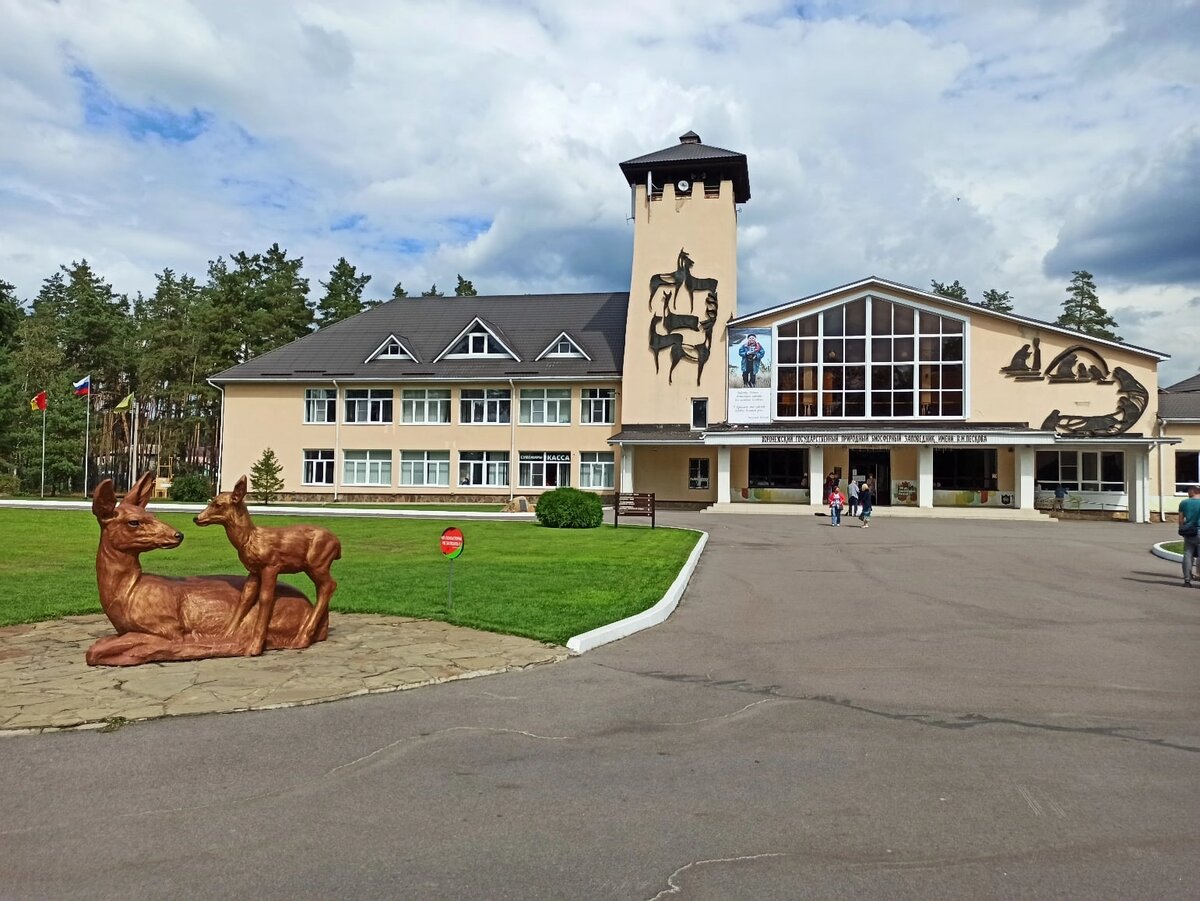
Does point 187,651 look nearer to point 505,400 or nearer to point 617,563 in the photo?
point 617,563

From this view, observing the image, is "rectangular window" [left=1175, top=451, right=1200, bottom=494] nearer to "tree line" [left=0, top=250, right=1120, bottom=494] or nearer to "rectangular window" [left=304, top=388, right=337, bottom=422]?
"tree line" [left=0, top=250, right=1120, bottom=494]

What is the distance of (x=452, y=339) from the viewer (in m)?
47.1

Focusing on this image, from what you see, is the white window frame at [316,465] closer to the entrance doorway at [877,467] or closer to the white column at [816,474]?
the white column at [816,474]

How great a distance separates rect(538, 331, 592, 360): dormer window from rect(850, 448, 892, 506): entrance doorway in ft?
48.1

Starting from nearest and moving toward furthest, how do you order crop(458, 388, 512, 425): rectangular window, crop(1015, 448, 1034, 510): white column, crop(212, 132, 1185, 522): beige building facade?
crop(1015, 448, 1034, 510): white column → crop(212, 132, 1185, 522): beige building facade → crop(458, 388, 512, 425): rectangular window

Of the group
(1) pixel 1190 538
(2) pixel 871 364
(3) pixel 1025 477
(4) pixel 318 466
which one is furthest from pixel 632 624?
(4) pixel 318 466

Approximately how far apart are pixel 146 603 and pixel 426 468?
1473 inches

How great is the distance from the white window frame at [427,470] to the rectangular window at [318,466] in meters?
3.94

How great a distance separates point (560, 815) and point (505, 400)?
4047 cm

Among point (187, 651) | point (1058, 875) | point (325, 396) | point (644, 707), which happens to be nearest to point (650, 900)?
point (1058, 875)

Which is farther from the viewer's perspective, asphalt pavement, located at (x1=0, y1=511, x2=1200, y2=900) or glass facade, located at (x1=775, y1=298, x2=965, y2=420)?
glass facade, located at (x1=775, y1=298, x2=965, y2=420)

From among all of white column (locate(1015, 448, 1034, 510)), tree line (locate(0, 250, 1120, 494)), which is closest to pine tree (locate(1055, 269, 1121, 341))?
tree line (locate(0, 250, 1120, 494))

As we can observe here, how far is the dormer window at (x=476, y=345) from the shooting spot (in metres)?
45.5

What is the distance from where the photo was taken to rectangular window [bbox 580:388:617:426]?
43.5 metres
